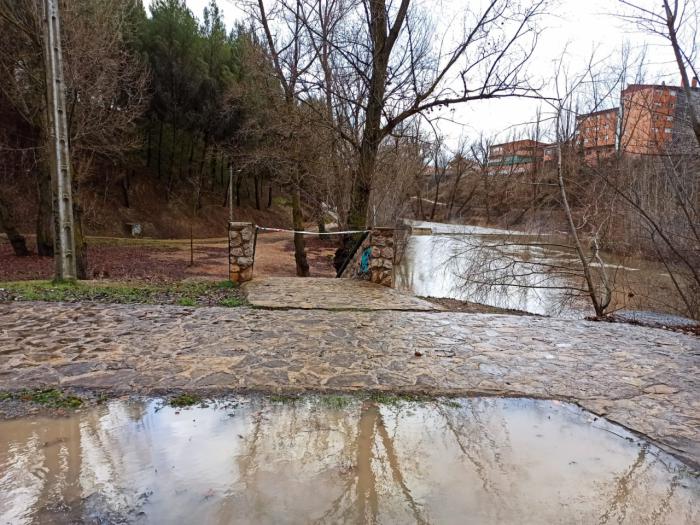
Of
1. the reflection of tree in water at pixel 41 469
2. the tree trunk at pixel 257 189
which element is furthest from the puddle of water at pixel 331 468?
the tree trunk at pixel 257 189

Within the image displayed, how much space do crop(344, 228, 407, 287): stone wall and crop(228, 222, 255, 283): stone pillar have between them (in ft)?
7.66

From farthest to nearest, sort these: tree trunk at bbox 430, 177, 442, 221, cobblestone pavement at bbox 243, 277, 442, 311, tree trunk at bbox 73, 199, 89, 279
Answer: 1. tree trunk at bbox 430, 177, 442, 221
2. tree trunk at bbox 73, 199, 89, 279
3. cobblestone pavement at bbox 243, 277, 442, 311

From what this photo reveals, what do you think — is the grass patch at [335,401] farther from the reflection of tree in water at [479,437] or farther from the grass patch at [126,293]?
the grass patch at [126,293]

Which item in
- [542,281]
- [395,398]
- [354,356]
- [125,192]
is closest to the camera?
[395,398]

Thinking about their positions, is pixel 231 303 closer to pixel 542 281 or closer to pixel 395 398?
pixel 395 398

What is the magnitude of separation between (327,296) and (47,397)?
458cm

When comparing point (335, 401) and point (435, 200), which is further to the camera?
point (435, 200)

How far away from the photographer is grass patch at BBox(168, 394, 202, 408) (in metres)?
3.39

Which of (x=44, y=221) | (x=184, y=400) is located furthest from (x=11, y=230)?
(x=184, y=400)

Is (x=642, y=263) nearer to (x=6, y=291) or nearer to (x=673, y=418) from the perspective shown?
(x=673, y=418)

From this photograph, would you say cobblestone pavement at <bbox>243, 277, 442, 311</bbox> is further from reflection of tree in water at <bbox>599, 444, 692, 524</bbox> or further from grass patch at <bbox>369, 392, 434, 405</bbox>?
reflection of tree in water at <bbox>599, 444, 692, 524</bbox>

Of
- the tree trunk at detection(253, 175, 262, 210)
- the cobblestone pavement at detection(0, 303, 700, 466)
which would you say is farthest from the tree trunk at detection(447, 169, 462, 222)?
the cobblestone pavement at detection(0, 303, 700, 466)

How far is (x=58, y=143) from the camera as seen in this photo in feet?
25.0

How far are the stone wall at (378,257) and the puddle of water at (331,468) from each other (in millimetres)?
5506
